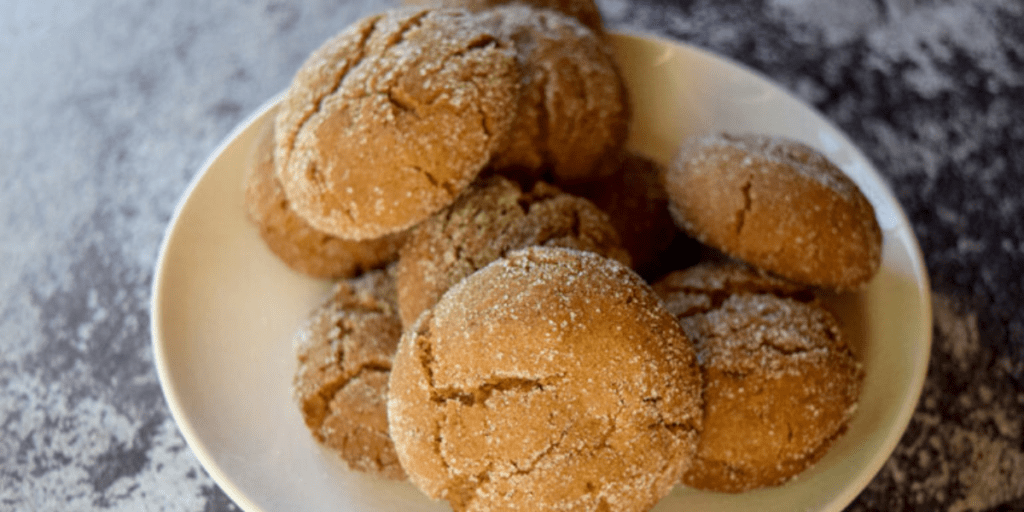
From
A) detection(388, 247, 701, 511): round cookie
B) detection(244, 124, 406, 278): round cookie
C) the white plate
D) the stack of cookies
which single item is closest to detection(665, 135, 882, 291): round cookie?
the stack of cookies

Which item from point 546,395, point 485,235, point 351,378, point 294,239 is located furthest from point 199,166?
point 546,395

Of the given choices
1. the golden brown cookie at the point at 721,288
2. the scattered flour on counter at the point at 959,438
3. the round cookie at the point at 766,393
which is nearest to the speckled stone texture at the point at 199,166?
the scattered flour on counter at the point at 959,438

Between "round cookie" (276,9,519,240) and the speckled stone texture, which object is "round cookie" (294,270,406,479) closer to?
"round cookie" (276,9,519,240)

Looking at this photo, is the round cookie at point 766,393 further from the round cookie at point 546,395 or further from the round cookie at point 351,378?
the round cookie at point 351,378

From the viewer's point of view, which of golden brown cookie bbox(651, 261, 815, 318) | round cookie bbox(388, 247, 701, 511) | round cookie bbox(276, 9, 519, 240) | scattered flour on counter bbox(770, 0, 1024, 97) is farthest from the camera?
scattered flour on counter bbox(770, 0, 1024, 97)

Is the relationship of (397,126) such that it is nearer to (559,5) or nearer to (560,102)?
(560,102)

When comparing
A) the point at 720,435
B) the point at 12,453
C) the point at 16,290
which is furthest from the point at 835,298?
the point at 16,290
